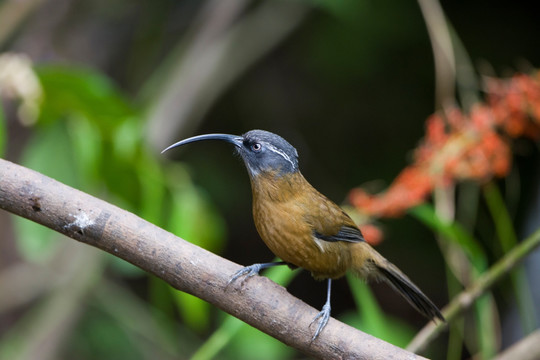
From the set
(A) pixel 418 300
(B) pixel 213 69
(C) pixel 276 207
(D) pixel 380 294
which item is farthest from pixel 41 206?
(D) pixel 380 294

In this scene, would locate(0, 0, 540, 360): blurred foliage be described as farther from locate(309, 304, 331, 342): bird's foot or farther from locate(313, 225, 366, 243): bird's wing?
locate(309, 304, 331, 342): bird's foot

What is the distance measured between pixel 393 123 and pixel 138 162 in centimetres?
293

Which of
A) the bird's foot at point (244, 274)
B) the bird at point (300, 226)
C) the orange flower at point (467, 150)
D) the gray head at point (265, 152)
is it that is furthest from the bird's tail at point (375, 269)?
the bird's foot at point (244, 274)

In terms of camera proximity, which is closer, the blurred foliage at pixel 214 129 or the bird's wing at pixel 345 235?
the bird's wing at pixel 345 235

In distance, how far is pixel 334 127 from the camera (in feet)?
19.2

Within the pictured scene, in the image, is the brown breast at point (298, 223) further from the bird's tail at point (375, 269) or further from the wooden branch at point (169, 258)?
the wooden branch at point (169, 258)

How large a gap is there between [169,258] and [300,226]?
78 centimetres

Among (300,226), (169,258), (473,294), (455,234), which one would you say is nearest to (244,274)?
(169,258)

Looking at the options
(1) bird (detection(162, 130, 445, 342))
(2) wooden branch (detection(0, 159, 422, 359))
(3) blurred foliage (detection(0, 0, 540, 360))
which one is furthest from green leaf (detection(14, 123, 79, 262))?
(2) wooden branch (detection(0, 159, 422, 359))

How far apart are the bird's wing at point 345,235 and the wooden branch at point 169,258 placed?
2.20 ft

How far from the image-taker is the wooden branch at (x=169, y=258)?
201 cm

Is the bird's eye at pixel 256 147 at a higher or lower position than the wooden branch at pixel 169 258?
higher

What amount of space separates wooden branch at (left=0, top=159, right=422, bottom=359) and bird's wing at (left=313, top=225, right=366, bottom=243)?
671 mm

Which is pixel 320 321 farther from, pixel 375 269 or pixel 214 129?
pixel 214 129
